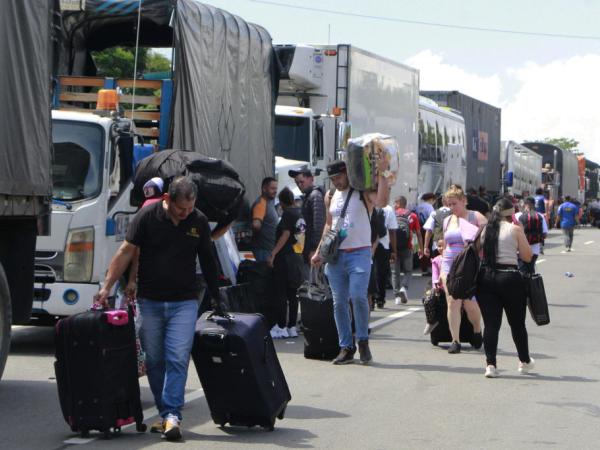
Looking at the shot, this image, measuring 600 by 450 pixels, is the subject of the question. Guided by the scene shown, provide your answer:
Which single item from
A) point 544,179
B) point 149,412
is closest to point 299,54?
point 149,412

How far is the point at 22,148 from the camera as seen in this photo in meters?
9.36

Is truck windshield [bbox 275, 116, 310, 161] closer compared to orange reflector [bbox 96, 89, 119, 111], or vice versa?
orange reflector [bbox 96, 89, 119, 111]

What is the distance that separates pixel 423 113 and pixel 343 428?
75.5 feet

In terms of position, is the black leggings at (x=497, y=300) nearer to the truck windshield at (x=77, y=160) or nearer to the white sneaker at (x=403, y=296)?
the truck windshield at (x=77, y=160)

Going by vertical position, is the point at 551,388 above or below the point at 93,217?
below

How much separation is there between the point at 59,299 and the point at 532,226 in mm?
10754

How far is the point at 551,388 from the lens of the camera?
1073 cm

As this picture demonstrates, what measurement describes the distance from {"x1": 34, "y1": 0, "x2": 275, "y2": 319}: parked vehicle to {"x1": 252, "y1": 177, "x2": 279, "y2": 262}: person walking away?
Answer: 34 centimetres

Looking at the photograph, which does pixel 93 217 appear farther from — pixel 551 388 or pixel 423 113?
pixel 423 113

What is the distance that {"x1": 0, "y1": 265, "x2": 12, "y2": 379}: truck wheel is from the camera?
9079 mm

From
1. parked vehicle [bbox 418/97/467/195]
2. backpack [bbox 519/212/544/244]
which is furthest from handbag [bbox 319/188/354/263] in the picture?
parked vehicle [bbox 418/97/467/195]

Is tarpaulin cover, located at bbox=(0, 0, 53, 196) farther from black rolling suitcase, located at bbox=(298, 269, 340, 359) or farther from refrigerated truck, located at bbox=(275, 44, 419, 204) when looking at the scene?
refrigerated truck, located at bbox=(275, 44, 419, 204)

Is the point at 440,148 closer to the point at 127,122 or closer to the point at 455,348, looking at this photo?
the point at 455,348

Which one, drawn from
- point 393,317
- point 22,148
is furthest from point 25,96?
point 393,317
